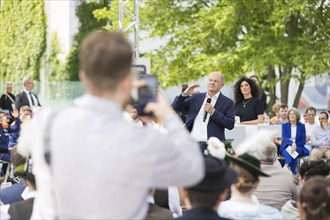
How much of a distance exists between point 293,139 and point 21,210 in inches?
415

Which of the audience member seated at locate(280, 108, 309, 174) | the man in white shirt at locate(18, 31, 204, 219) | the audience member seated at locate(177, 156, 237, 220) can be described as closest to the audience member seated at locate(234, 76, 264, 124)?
the audience member seated at locate(280, 108, 309, 174)

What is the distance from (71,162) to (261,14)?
23091mm

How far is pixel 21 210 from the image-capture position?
17.9ft

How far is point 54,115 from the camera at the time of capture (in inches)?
148

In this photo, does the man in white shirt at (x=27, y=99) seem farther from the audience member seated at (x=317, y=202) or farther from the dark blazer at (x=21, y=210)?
the audience member seated at (x=317, y=202)

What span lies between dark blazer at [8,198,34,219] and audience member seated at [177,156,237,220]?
5.06ft

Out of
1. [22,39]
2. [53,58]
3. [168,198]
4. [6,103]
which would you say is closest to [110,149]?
[168,198]

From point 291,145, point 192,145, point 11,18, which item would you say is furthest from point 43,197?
point 11,18

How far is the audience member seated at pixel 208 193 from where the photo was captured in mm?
4113

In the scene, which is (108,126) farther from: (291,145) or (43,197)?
(291,145)

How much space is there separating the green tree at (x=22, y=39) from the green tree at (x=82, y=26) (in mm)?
1410

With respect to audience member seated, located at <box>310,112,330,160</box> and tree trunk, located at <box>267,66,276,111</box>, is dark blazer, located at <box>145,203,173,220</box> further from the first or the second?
tree trunk, located at <box>267,66,276,111</box>

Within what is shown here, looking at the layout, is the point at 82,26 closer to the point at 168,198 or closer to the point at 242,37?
the point at 242,37

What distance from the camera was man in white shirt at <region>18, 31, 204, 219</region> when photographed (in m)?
3.51
